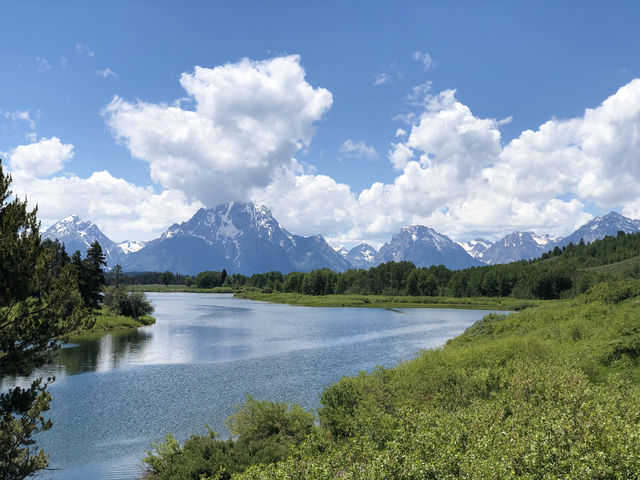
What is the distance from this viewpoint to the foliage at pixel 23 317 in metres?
15.6

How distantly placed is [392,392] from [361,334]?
192ft

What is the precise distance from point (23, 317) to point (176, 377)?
104 ft

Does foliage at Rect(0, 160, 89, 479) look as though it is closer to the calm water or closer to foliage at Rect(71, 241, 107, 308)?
the calm water

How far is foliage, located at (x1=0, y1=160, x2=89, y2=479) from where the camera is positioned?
51.2 feet

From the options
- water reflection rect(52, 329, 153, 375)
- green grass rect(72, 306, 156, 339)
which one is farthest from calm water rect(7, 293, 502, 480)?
green grass rect(72, 306, 156, 339)

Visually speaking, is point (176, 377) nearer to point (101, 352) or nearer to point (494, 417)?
point (101, 352)

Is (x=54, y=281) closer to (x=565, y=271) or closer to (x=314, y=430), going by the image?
(x=314, y=430)

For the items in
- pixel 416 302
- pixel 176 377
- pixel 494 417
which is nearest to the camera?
pixel 494 417

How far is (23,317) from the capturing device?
17.6 metres

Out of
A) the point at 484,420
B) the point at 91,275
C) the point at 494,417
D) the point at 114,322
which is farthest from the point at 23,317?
the point at 91,275

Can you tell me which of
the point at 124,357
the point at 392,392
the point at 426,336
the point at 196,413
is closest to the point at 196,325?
the point at 124,357

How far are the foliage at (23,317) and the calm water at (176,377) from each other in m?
8.49

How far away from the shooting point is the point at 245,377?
4578 centimetres

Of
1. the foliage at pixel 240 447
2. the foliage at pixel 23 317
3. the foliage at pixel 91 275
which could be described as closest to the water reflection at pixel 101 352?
the foliage at pixel 91 275
